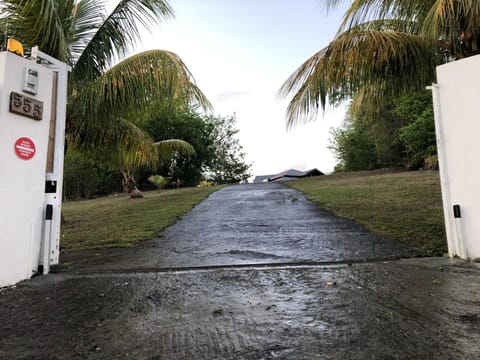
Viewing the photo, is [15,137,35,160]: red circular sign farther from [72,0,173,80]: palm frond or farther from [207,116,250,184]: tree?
[207,116,250,184]: tree

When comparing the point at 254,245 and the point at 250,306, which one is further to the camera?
the point at 254,245

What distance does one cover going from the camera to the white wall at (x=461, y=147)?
3.65m

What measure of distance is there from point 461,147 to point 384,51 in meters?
1.86

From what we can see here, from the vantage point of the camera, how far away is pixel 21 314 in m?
2.63

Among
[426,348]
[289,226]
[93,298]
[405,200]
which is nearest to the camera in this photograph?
[426,348]

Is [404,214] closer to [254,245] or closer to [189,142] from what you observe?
[254,245]

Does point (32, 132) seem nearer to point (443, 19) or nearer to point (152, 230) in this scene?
point (152, 230)

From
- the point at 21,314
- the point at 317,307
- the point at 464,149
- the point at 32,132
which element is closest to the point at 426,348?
the point at 317,307

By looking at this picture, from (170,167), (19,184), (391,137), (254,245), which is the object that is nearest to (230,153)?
(170,167)

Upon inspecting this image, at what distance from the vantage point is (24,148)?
133 inches

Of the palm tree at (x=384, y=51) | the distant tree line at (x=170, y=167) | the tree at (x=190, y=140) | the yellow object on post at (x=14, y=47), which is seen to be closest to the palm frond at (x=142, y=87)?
the palm tree at (x=384, y=51)

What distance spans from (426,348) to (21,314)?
301 centimetres

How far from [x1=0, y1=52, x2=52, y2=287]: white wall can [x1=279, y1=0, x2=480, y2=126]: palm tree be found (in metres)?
3.54

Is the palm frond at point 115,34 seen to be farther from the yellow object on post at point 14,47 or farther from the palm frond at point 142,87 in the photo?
the yellow object on post at point 14,47
